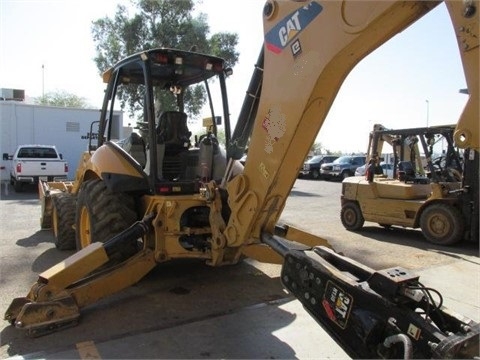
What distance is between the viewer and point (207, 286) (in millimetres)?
5395

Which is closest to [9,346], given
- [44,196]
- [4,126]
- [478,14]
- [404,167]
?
[478,14]

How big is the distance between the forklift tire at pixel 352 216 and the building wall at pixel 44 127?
14754mm

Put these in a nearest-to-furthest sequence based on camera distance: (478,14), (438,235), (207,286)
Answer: (478,14)
(207,286)
(438,235)

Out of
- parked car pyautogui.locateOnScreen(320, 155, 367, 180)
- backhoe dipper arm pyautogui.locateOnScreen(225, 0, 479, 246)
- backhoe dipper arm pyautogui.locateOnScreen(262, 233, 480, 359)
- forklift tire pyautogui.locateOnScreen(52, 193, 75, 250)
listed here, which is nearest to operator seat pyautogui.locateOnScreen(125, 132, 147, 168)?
backhoe dipper arm pyautogui.locateOnScreen(225, 0, 479, 246)

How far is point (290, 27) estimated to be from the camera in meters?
3.37

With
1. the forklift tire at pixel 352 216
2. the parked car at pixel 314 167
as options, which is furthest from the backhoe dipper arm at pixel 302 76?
the parked car at pixel 314 167

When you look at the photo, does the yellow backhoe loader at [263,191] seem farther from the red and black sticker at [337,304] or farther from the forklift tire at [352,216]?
the forklift tire at [352,216]

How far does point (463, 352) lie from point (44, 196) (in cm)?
768

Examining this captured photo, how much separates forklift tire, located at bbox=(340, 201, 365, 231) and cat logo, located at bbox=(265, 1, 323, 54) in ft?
22.4

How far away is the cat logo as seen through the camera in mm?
3162

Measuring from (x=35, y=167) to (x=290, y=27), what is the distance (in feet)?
51.4

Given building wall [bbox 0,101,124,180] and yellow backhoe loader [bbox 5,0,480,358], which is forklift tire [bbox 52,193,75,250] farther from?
building wall [bbox 0,101,124,180]

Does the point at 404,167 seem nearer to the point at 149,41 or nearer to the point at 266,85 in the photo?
the point at 266,85

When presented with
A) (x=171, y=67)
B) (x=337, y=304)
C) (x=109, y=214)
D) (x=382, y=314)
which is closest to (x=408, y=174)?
(x=171, y=67)
